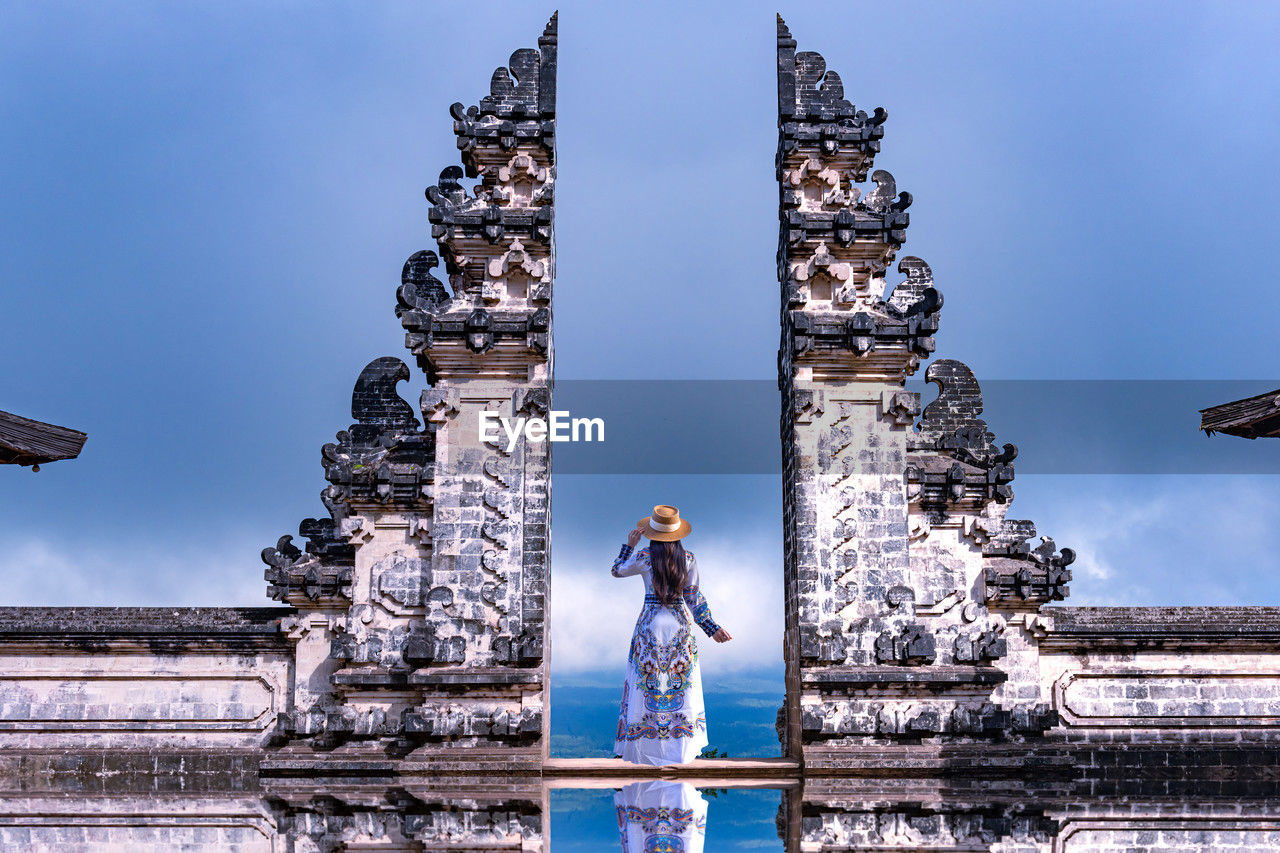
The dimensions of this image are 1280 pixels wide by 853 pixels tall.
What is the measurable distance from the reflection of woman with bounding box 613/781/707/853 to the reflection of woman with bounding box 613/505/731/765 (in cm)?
42

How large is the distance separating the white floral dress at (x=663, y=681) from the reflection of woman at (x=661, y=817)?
39cm

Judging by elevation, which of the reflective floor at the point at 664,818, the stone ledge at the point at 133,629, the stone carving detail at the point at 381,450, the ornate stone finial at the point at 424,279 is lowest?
the reflective floor at the point at 664,818

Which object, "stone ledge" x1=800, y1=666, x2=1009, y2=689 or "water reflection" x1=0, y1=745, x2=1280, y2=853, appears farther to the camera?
"stone ledge" x1=800, y1=666, x2=1009, y2=689

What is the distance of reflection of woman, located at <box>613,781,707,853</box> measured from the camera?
21.3 ft

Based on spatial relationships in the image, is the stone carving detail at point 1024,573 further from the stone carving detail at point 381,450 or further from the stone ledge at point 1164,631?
the stone carving detail at point 381,450

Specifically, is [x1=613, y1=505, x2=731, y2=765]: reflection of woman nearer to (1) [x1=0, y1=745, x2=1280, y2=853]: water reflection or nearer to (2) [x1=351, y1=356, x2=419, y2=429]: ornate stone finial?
(1) [x1=0, y1=745, x2=1280, y2=853]: water reflection

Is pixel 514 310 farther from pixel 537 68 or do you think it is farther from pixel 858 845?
pixel 858 845

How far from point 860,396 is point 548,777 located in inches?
158

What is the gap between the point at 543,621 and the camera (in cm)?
1044

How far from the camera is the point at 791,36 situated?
1180 cm

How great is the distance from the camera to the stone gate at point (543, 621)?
10203 millimetres

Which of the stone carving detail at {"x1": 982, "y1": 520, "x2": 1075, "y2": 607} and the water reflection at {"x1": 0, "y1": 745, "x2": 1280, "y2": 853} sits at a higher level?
the stone carving detail at {"x1": 982, "y1": 520, "x2": 1075, "y2": 607}

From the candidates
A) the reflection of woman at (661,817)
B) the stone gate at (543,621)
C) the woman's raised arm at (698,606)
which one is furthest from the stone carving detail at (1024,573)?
the reflection of woman at (661,817)

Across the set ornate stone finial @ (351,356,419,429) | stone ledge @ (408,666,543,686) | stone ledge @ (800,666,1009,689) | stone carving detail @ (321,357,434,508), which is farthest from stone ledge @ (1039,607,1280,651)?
ornate stone finial @ (351,356,419,429)
